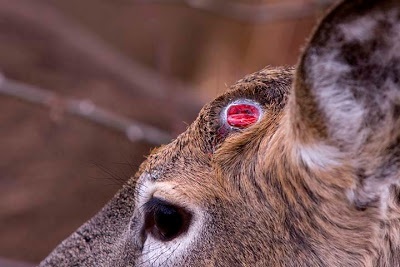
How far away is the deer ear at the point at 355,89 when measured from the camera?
164cm

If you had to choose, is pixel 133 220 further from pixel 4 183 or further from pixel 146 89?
pixel 146 89

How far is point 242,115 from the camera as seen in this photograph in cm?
232

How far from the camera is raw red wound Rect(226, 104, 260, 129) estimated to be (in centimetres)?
229

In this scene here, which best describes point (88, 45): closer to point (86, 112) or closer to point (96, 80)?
point (96, 80)

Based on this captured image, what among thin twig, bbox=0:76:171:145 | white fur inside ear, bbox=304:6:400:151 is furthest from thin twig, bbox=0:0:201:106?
white fur inside ear, bbox=304:6:400:151

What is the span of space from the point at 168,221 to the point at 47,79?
4.65 meters

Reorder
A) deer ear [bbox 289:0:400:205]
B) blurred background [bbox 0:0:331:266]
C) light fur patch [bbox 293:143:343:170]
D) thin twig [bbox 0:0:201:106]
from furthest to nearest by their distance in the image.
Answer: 1. thin twig [bbox 0:0:201:106]
2. blurred background [bbox 0:0:331:266]
3. light fur patch [bbox 293:143:343:170]
4. deer ear [bbox 289:0:400:205]

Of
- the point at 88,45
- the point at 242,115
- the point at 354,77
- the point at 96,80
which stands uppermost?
the point at 88,45

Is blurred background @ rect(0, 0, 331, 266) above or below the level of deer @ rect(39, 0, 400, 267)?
above

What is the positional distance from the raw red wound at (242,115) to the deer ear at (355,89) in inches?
17.1

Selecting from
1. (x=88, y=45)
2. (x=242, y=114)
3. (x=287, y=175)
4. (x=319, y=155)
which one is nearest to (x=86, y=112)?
(x=88, y=45)

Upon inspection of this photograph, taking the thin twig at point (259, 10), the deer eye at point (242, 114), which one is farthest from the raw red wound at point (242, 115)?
the thin twig at point (259, 10)

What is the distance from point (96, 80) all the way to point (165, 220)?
4.61m

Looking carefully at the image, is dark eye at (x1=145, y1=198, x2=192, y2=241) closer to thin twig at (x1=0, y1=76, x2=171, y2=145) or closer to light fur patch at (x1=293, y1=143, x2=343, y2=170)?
light fur patch at (x1=293, y1=143, x2=343, y2=170)
